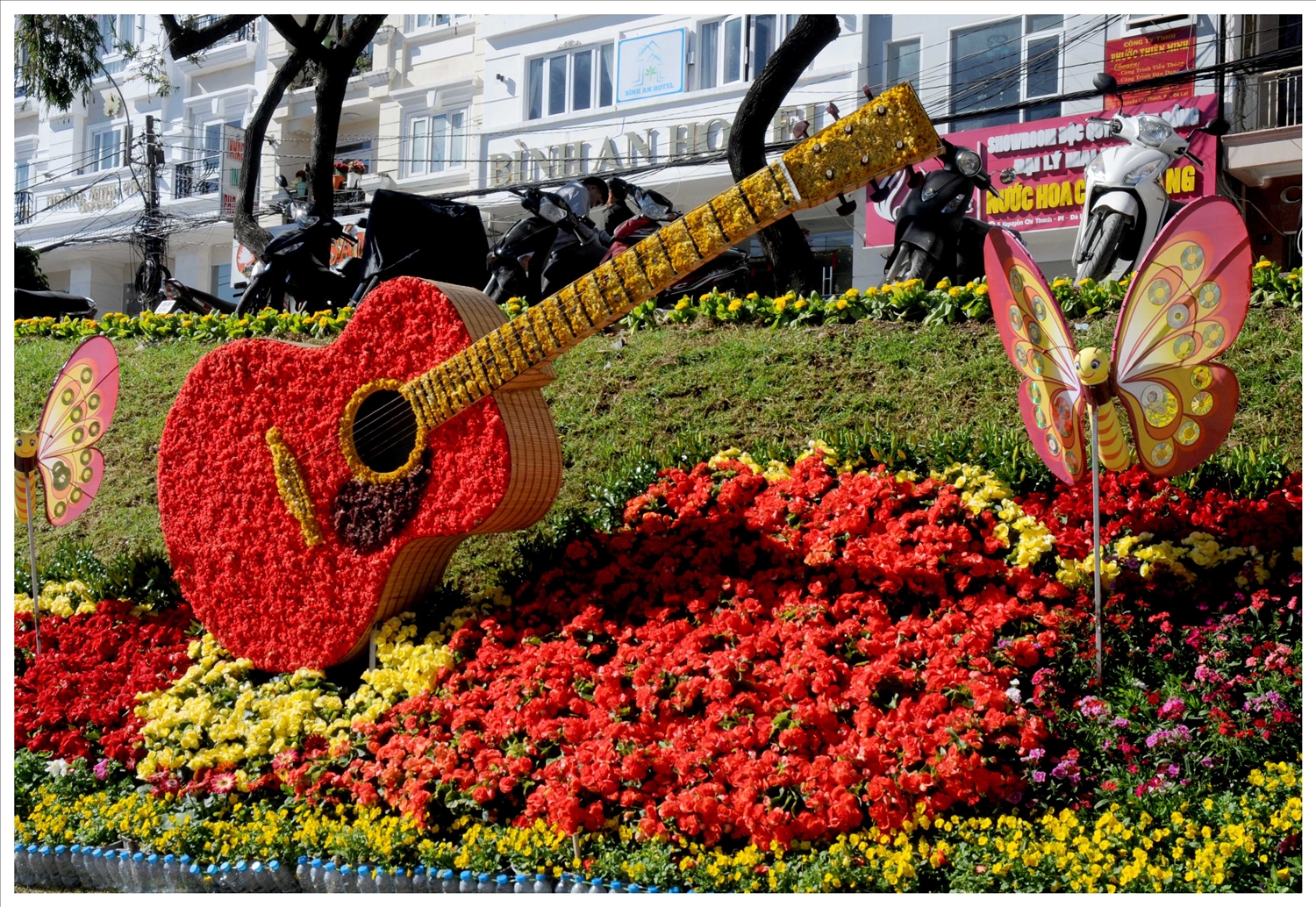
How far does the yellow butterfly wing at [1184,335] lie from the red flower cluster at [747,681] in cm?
79

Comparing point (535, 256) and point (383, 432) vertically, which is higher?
point (535, 256)

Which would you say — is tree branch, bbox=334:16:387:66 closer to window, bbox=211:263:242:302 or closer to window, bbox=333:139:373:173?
window, bbox=333:139:373:173

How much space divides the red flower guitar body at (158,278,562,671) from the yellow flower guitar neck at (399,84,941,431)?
124mm

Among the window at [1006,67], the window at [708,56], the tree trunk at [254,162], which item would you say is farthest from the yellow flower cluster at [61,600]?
the window at [708,56]

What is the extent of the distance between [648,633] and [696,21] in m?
17.6

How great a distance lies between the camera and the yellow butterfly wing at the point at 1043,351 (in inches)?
187

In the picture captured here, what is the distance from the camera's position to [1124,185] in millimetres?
9414

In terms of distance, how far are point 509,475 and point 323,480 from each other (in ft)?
3.56

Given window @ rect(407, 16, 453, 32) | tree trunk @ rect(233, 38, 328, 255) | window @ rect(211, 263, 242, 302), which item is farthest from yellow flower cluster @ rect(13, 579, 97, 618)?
window @ rect(211, 263, 242, 302)

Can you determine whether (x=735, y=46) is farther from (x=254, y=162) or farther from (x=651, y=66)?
(x=254, y=162)

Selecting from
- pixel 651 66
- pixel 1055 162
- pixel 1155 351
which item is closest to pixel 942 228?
pixel 1155 351

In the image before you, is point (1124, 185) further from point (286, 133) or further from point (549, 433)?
point (286, 133)

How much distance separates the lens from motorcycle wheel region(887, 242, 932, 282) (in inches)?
364

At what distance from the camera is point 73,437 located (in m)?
6.91
